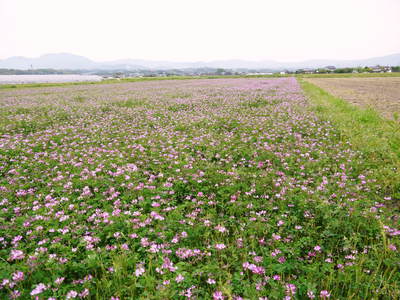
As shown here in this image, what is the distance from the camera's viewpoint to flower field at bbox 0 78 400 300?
2.71 metres

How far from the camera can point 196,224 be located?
12.1 ft

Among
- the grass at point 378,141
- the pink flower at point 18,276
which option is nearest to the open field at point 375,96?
the grass at point 378,141

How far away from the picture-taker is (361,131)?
348 inches

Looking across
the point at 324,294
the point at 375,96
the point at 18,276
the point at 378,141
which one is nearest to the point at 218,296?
the point at 324,294

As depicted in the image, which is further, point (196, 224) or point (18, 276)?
point (196, 224)

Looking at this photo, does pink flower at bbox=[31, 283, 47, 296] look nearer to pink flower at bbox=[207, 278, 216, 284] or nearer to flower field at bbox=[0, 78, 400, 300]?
flower field at bbox=[0, 78, 400, 300]

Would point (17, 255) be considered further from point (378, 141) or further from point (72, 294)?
point (378, 141)

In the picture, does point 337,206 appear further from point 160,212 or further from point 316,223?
point 160,212

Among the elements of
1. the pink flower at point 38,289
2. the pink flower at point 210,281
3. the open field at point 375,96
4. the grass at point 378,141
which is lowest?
the pink flower at point 210,281

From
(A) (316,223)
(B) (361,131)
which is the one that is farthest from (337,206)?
(B) (361,131)

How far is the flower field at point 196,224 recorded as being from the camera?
2705 millimetres

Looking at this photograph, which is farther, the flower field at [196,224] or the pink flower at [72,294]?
the flower field at [196,224]

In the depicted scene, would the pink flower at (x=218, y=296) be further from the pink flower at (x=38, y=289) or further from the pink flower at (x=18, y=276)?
the pink flower at (x=18, y=276)

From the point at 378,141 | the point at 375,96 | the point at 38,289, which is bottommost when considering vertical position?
the point at 38,289
